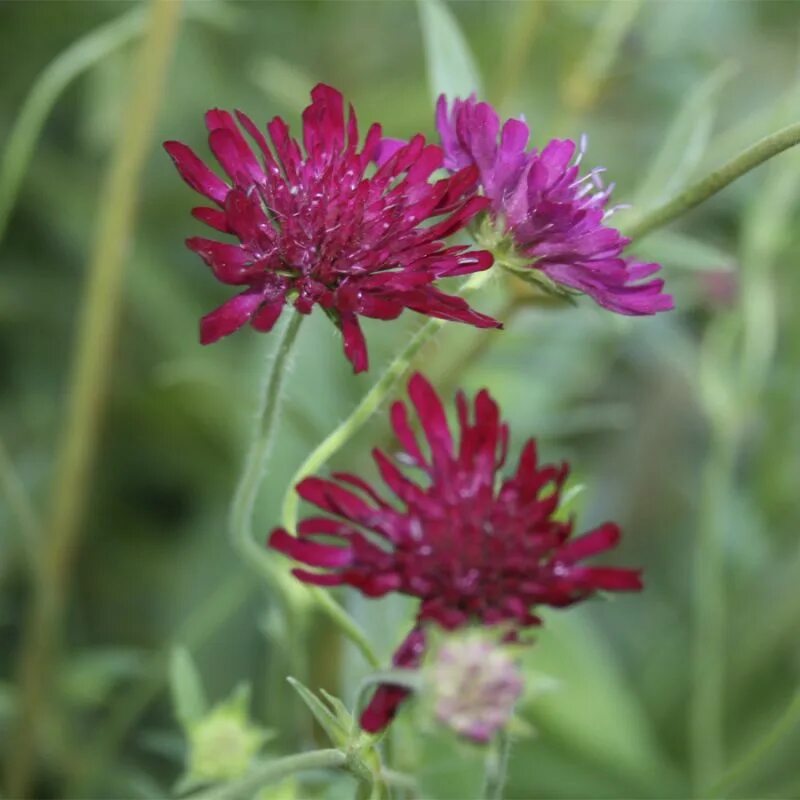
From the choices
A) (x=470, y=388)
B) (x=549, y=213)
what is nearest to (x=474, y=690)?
(x=549, y=213)

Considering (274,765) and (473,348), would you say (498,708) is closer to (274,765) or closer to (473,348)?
(274,765)

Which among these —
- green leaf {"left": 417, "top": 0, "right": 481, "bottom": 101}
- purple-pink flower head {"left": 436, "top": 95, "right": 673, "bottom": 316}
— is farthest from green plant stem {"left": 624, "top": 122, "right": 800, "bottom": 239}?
green leaf {"left": 417, "top": 0, "right": 481, "bottom": 101}

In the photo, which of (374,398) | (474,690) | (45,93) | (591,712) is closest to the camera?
(474,690)

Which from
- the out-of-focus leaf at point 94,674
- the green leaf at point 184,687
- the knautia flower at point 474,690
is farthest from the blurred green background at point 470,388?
the knautia flower at point 474,690

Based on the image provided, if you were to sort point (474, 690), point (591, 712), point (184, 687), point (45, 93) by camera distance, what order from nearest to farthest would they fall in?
point (474, 690)
point (184, 687)
point (45, 93)
point (591, 712)

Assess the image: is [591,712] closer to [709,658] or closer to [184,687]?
[709,658]

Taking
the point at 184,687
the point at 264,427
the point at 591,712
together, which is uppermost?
the point at 264,427
